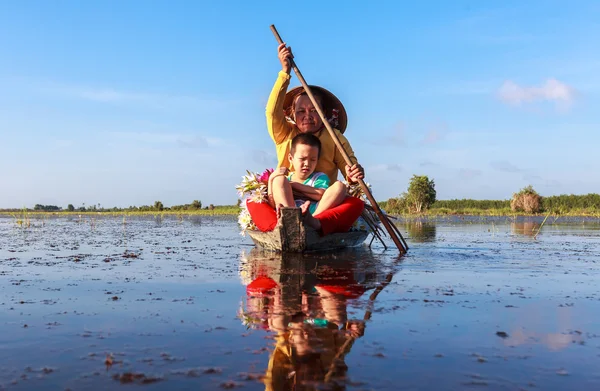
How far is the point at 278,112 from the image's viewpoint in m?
7.36

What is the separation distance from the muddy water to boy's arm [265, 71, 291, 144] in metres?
2.71

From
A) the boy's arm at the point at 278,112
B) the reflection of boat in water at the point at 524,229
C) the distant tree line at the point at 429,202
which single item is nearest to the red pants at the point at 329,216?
the boy's arm at the point at 278,112

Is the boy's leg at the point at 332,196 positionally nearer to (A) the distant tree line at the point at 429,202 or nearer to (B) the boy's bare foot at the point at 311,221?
(B) the boy's bare foot at the point at 311,221

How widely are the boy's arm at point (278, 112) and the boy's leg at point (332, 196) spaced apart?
4.49ft

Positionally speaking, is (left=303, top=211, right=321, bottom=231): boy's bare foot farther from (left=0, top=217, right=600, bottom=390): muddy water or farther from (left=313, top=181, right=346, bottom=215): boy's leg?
(left=0, top=217, right=600, bottom=390): muddy water

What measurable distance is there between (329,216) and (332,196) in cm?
25

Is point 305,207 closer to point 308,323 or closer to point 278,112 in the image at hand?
point 278,112

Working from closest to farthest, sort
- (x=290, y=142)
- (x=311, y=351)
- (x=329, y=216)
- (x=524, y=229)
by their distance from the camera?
(x=311, y=351) < (x=329, y=216) < (x=290, y=142) < (x=524, y=229)

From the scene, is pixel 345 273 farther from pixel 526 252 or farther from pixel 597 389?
pixel 526 252

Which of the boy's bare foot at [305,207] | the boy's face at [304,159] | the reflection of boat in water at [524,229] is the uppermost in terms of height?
the boy's face at [304,159]

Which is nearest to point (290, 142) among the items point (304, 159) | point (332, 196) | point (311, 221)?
point (304, 159)

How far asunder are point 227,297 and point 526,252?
5036 mm

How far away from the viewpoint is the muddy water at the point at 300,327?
1920mm

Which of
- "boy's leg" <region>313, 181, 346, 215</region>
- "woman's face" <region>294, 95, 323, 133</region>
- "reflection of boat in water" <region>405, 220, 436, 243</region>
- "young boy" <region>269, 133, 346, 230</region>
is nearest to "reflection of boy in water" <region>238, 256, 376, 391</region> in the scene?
"young boy" <region>269, 133, 346, 230</region>
